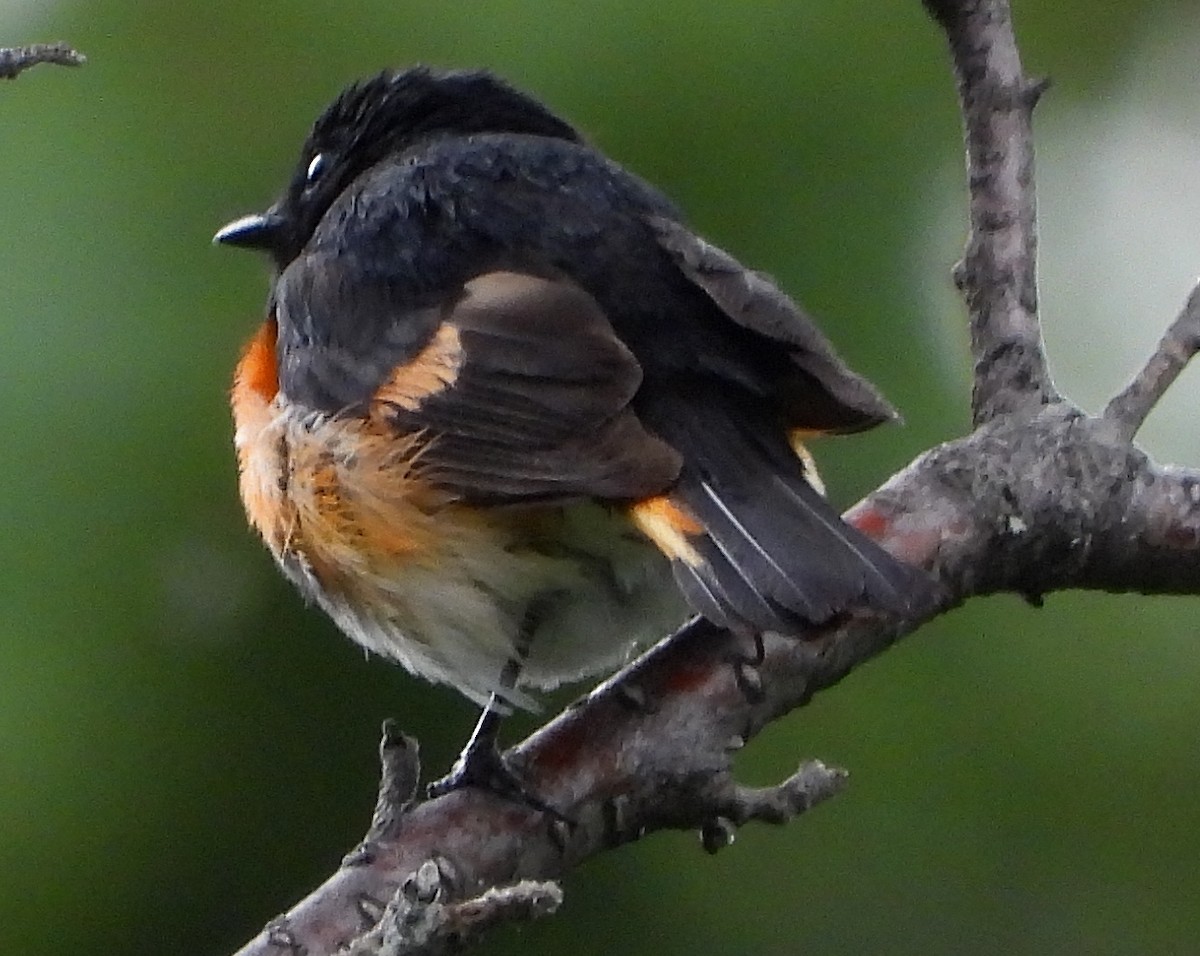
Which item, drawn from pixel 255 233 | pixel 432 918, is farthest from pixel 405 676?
pixel 432 918

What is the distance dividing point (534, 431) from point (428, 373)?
0.68ft

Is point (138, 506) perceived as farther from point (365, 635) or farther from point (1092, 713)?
point (1092, 713)

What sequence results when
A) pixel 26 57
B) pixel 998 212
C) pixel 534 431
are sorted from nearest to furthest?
pixel 26 57
pixel 534 431
pixel 998 212

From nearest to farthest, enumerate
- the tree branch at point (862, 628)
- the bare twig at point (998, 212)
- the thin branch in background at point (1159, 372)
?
the tree branch at point (862, 628)
the thin branch in background at point (1159, 372)
the bare twig at point (998, 212)

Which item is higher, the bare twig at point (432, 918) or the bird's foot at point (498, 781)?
the bare twig at point (432, 918)

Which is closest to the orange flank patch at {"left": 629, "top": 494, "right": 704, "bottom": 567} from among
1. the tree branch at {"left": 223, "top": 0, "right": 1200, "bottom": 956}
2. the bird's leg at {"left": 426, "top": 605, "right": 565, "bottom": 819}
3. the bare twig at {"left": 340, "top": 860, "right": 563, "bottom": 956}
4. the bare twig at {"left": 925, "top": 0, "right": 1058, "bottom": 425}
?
the tree branch at {"left": 223, "top": 0, "right": 1200, "bottom": 956}

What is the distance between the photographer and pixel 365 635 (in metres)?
2.48

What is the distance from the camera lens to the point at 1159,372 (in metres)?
2.49

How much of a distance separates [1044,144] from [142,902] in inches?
87.6

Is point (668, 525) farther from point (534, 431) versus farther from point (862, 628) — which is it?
point (862, 628)

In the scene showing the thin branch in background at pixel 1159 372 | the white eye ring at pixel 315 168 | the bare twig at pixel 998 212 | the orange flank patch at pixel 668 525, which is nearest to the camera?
the orange flank patch at pixel 668 525

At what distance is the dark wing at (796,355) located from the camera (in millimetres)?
2279

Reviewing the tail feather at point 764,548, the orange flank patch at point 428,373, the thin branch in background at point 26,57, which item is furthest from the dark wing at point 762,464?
the thin branch in background at point 26,57

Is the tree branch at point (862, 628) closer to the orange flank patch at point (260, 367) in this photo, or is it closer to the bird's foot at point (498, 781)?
the bird's foot at point (498, 781)
